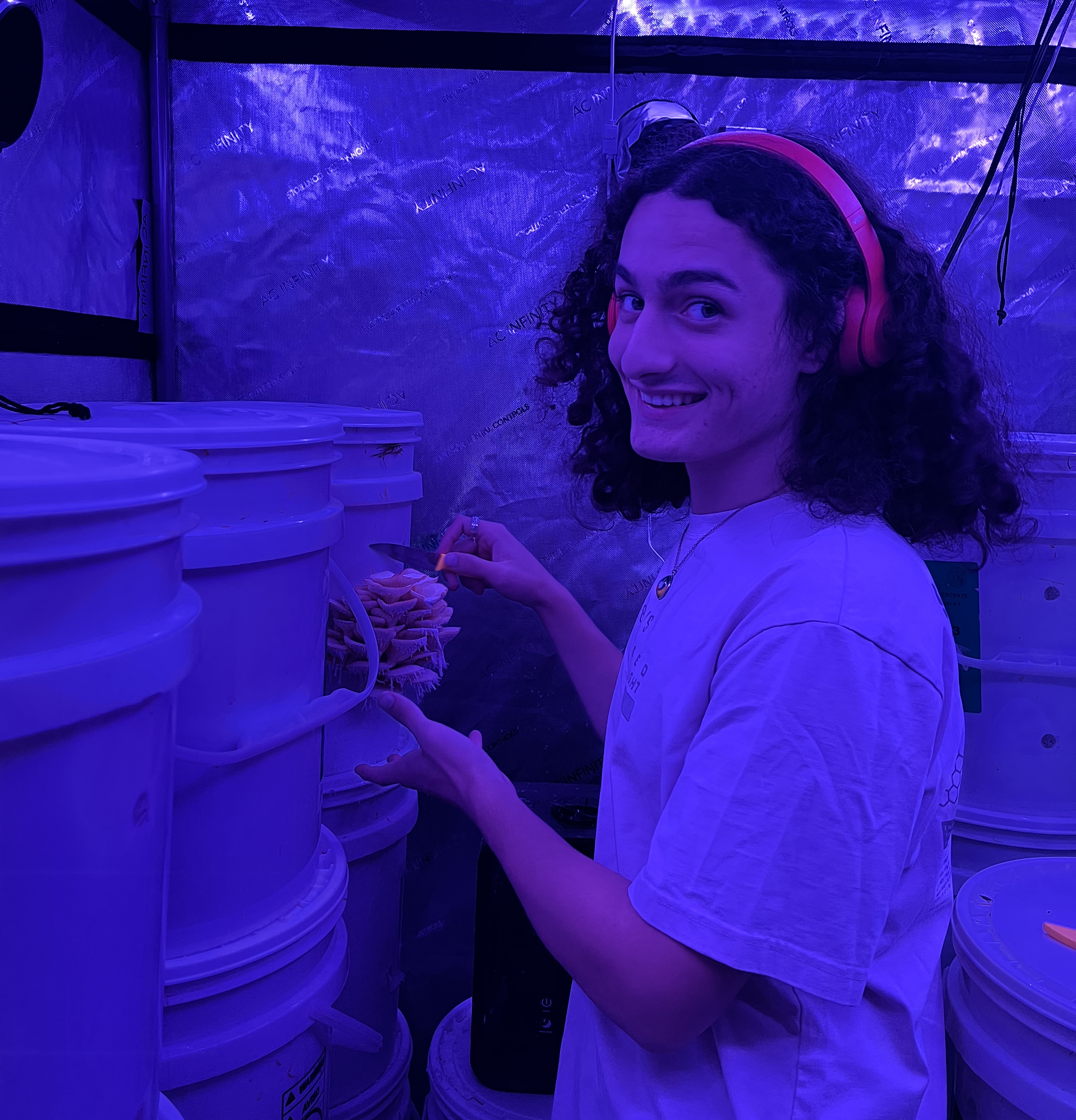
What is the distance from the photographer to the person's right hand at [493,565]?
48.8 inches

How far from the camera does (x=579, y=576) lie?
1.95 metres

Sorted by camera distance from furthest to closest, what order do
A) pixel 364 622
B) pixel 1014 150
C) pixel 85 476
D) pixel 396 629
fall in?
pixel 1014 150
pixel 396 629
pixel 364 622
pixel 85 476

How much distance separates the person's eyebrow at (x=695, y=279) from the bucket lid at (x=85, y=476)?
42 centimetres

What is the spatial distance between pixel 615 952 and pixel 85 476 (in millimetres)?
469

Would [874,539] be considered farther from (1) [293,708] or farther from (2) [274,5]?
(2) [274,5]

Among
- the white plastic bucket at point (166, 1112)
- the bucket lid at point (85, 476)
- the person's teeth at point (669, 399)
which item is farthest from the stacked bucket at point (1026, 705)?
the bucket lid at point (85, 476)

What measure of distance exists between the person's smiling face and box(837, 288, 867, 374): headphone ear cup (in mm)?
30

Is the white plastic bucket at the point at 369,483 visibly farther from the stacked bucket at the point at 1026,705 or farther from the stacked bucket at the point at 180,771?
the stacked bucket at the point at 1026,705

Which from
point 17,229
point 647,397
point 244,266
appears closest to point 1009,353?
point 647,397

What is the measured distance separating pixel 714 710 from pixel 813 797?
0.29ft

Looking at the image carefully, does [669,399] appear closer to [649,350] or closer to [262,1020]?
[649,350]

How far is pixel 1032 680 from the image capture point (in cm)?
138

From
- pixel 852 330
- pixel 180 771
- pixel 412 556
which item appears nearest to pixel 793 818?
pixel 852 330

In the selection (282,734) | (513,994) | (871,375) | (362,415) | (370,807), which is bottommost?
(513,994)
